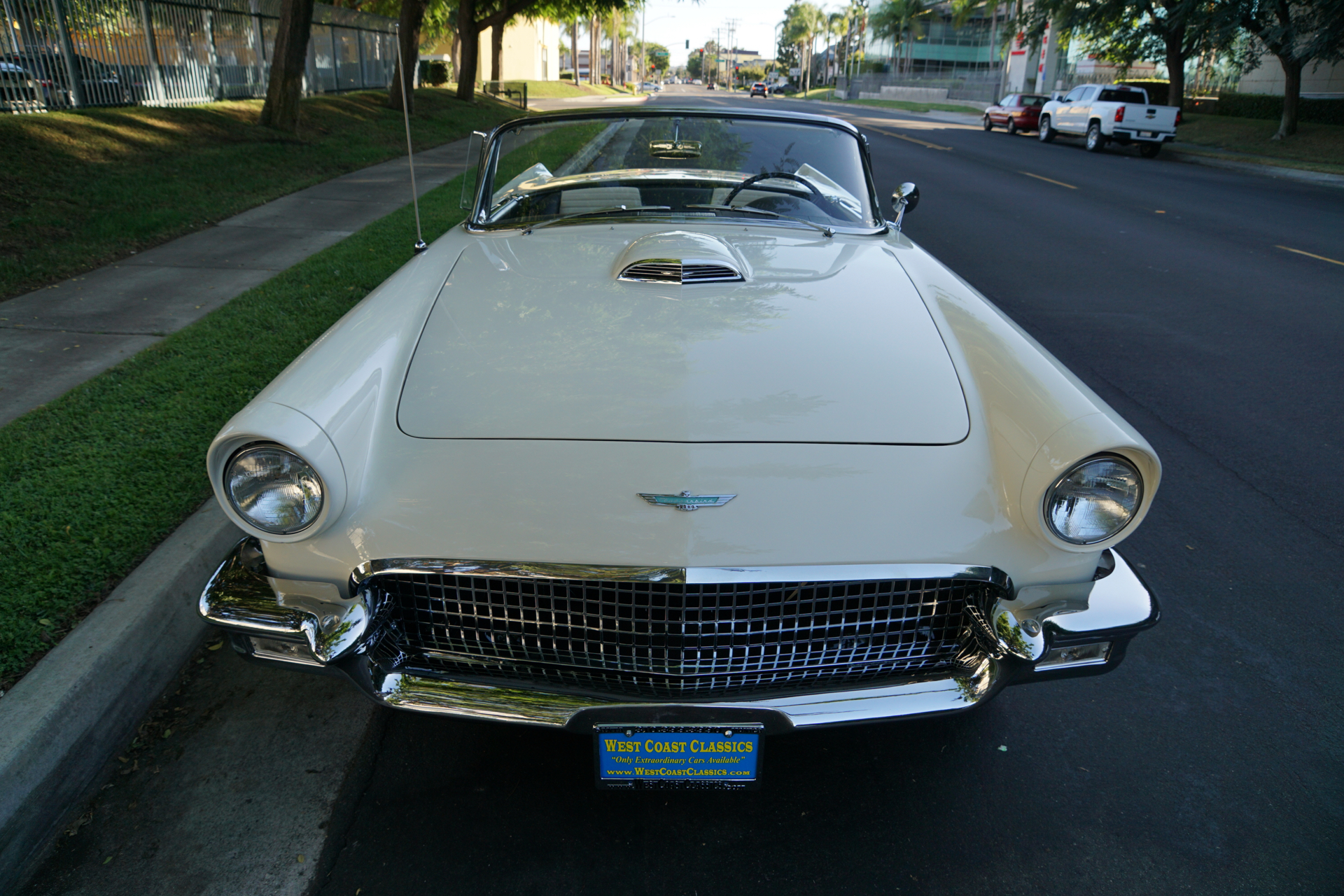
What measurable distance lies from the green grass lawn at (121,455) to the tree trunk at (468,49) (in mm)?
20833

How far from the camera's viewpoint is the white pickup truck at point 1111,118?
66.7ft

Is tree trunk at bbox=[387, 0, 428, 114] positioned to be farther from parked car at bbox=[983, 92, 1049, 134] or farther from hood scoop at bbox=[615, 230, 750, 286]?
parked car at bbox=[983, 92, 1049, 134]

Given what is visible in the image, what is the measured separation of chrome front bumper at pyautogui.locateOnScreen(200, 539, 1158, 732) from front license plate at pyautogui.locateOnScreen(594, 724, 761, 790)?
0.03 m

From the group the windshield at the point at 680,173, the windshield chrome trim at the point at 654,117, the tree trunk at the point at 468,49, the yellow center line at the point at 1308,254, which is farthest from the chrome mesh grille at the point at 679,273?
the tree trunk at the point at 468,49

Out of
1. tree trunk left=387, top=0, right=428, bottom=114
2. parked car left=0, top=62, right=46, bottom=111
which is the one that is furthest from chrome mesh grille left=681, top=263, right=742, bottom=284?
tree trunk left=387, top=0, right=428, bottom=114

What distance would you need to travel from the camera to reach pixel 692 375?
2.14 meters

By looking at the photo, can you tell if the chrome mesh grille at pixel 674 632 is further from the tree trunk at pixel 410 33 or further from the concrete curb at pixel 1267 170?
the concrete curb at pixel 1267 170

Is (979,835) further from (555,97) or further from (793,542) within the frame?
(555,97)

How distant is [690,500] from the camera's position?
184cm

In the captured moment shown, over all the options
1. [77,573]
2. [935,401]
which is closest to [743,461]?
[935,401]

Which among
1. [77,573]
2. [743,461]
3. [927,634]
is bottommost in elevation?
[77,573]

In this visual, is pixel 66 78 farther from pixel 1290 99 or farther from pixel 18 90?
pixel 1290 99

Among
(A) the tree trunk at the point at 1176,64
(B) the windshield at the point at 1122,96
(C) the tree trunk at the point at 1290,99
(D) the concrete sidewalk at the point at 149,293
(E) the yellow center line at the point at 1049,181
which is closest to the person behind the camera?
(D) the concrete sidewalk at the point at 149,293

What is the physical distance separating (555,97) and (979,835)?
139 feet
